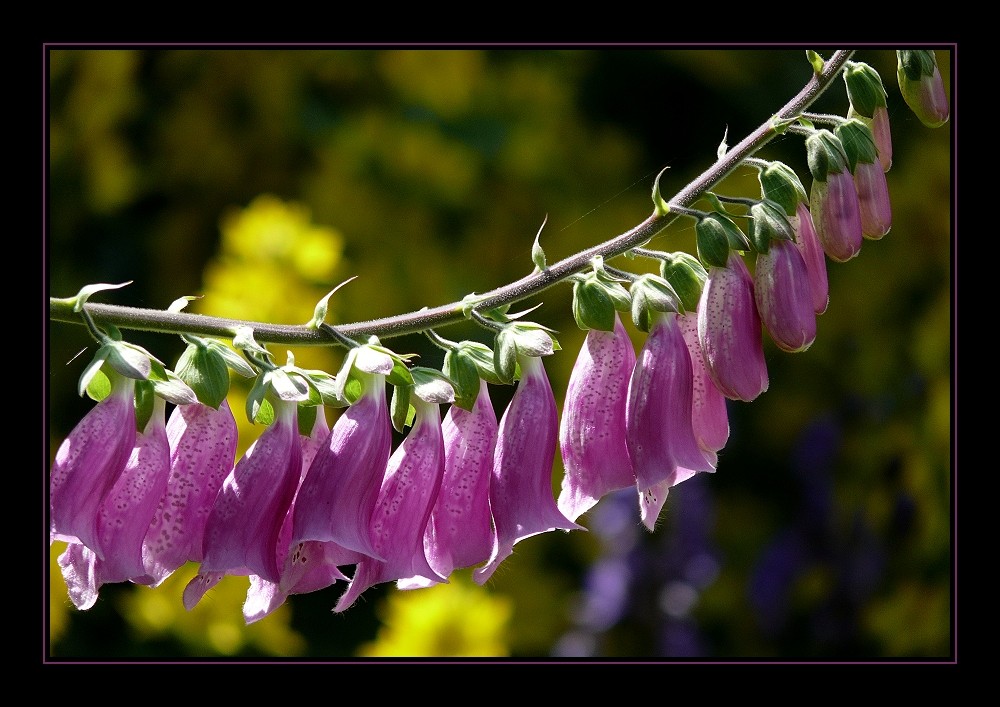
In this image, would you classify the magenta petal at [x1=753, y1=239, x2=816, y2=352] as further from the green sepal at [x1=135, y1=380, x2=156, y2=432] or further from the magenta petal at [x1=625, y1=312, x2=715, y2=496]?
the green sepal at [x1=135, y1=380, x2=156, y2=432]

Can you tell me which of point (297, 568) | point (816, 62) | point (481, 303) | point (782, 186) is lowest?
point (297, 568)

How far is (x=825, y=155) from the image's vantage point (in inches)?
38.8

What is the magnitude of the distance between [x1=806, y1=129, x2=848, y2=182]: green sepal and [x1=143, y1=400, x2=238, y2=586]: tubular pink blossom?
1.80ft

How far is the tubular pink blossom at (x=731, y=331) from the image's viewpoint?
978 millimetres

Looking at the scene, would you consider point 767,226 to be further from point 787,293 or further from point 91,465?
point 91,465

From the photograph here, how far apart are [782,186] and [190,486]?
57 cm

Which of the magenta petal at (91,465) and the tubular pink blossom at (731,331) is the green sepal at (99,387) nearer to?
the magenta petal at (91,465)

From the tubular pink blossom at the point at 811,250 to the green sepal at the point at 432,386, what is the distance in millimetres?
333

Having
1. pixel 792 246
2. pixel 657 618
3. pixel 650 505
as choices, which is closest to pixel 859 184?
pixel 792 246

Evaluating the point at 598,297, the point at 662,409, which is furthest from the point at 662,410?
the point at 598,297

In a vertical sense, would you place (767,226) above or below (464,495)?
above

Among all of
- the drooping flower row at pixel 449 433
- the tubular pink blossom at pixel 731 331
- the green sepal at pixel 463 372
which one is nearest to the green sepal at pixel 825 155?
the drooping flower row at pixel 449 433

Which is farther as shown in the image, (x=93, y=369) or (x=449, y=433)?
(x=449, y=433)

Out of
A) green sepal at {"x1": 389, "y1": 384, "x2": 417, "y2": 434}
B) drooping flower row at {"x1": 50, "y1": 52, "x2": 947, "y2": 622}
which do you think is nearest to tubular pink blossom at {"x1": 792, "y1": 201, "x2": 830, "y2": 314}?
drooping flower row at {"x1": 50, "y1": 52, "x2": 947, "y2": 622}
